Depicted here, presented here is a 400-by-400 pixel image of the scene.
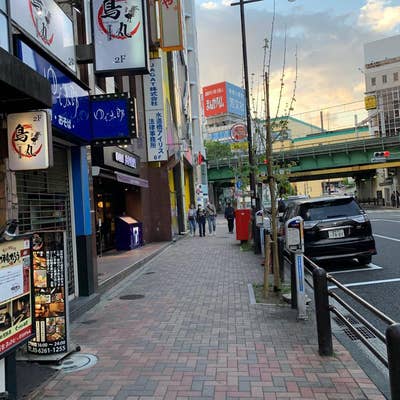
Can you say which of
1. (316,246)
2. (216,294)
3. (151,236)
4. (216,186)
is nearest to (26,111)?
(216,294)

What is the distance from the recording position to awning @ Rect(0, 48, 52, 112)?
12.5 feet

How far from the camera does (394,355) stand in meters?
2.79

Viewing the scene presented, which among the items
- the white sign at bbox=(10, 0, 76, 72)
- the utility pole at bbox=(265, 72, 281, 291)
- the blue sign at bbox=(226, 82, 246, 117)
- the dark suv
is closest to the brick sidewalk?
the utility pole at bbox=(265, 72, 281, 291)

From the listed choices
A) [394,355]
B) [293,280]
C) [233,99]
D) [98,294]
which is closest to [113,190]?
[98,294]

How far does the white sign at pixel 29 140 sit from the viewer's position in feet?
16.4

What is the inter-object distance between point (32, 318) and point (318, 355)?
301 cm

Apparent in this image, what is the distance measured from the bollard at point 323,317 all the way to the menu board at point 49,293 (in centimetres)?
288

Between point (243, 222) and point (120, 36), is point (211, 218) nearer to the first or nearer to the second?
point (243, 222)

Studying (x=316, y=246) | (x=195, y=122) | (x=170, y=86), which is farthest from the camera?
(x=195, y=122)

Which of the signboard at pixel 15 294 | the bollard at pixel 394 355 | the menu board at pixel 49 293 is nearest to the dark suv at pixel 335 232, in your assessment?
the menu board at pixel 49 293

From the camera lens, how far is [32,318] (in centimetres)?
418

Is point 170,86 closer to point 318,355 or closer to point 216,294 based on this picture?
point 216,294

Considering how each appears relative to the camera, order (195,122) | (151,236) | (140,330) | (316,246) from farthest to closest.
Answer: (195,122) < (151,236) < (316,246) < (140,330)

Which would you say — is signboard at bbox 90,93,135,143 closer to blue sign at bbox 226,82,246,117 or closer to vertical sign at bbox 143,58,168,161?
vertical sign at bbox 143,58,168,161
